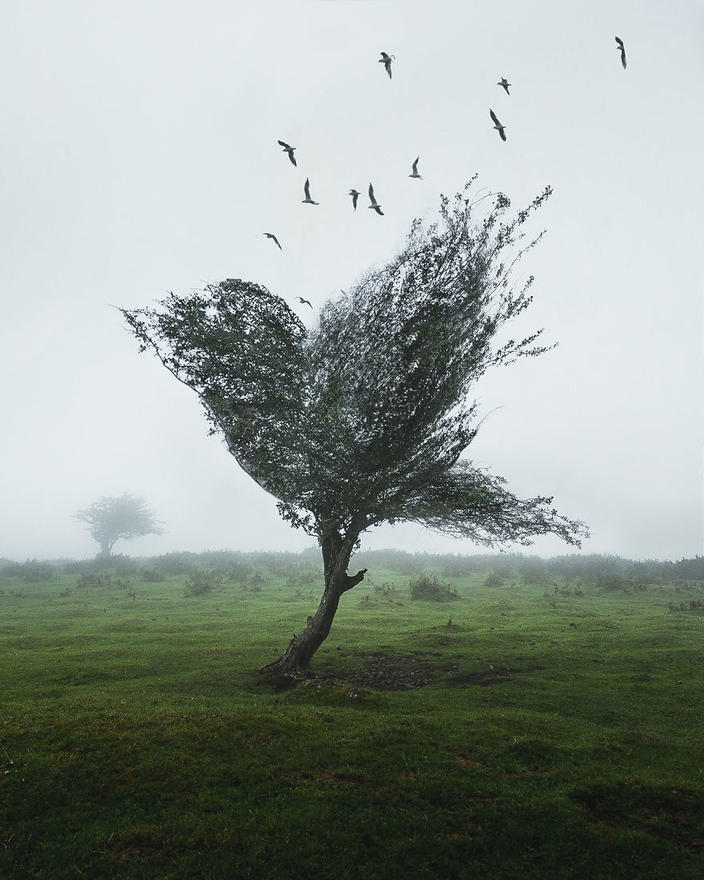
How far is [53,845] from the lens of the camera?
883 cm

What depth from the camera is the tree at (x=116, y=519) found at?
12088 cm

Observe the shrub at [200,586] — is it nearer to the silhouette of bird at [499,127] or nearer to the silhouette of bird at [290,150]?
the silhouette of bird at [290,150]

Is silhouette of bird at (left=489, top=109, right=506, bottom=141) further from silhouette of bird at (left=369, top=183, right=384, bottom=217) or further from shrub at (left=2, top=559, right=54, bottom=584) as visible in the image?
shrub at (left=2, top=559, right=54, bottom=584)

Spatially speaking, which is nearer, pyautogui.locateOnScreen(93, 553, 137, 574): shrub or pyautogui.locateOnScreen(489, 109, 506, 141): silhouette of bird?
pyautogui.locateOnScreen(489, 109, 506, 141): silhouette of bird

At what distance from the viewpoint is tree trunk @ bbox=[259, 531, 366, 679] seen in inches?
854

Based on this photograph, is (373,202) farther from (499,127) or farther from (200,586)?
(200,586)

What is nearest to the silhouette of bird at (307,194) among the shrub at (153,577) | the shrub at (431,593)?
the shrub at (431,593)

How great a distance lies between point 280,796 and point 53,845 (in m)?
4.21

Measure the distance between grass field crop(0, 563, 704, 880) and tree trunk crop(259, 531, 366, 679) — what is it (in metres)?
1.16

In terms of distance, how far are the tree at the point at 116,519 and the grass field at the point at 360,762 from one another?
103m

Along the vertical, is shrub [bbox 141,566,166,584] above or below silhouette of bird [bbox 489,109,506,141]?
below

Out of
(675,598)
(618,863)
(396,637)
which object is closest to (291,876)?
(618,863)

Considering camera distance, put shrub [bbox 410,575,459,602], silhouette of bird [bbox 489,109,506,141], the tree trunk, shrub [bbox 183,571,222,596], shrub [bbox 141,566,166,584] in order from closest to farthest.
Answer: silhouette of bird [bbox 489,109,506,141]
the tree trunk
shrub [bbox 410,575,459,602]
shrub [bbox 183,571,222,596]
shrub [bbox 141,566,166,584]

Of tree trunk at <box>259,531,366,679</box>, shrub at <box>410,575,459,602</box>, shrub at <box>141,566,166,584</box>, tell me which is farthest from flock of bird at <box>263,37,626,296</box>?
shrub at <box>141,566,166,584</box>
